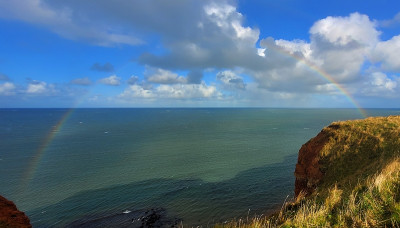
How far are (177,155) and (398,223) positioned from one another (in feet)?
188

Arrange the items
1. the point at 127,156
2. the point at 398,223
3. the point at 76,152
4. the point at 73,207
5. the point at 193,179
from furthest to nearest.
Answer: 1. the point at 76,152
2. the point at 127,156
3. the point at 193,179
4. the point at 73,207
5. the point at 398,223

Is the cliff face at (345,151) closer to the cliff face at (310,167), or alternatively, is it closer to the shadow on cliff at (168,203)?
the cliff face at (310,167)

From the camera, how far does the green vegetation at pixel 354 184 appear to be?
27.6 ft

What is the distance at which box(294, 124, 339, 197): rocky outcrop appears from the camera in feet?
86.0

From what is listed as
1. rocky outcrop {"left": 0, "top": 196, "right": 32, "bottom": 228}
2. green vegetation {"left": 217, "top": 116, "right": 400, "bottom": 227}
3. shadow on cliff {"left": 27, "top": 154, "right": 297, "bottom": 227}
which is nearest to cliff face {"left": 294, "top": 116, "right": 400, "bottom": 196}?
green vegetation {"left": 217, "top": 116, "right": 400, "bottom": 227}

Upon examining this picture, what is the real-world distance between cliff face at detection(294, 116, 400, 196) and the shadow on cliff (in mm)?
7864

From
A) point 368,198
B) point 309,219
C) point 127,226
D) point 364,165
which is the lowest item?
point 127,226

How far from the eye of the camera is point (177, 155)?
204 ft

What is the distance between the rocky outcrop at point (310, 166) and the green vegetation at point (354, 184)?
1.95 feet

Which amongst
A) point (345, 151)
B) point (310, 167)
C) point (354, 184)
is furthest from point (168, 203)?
point (345, 151)

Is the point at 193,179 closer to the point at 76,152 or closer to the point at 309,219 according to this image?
the point at 309,219

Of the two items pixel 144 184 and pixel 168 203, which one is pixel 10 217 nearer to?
pixel 168 203

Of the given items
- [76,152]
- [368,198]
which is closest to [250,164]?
[368,198]

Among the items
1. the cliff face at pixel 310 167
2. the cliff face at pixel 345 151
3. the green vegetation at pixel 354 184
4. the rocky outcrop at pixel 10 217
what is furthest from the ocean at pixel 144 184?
the rocky outcrop at pixel 10 217
